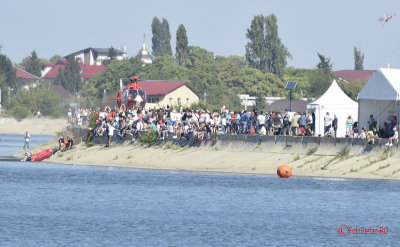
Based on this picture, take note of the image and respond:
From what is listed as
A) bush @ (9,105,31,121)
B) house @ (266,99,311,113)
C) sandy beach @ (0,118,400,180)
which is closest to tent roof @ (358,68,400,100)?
sandy beach @ (0,118,400,180)

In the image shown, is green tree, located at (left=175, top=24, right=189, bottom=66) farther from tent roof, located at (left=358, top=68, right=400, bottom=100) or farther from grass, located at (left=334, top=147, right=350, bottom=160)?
grass, located at (left=334, top=147, right=350, bottom=160)

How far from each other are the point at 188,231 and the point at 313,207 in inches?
332

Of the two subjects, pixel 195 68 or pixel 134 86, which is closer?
pixel 134 86

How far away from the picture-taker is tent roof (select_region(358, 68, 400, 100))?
175ft

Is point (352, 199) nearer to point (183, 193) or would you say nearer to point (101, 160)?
point (183, 193)

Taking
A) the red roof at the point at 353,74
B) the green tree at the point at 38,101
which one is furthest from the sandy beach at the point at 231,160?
the red roof at the point at 353,74

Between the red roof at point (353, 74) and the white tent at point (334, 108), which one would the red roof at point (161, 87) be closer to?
the red roof at point (353, 74)

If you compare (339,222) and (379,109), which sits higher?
(379,109)

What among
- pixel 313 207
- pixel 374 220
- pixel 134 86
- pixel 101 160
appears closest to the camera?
pixel 374 220

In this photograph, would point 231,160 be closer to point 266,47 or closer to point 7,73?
point 266,47

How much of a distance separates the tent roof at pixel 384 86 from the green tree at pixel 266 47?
10110 centimetres

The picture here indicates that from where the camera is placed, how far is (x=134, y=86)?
8681 cm

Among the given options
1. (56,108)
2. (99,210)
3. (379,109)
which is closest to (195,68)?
(56,108)

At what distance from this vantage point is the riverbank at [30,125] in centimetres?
13812
